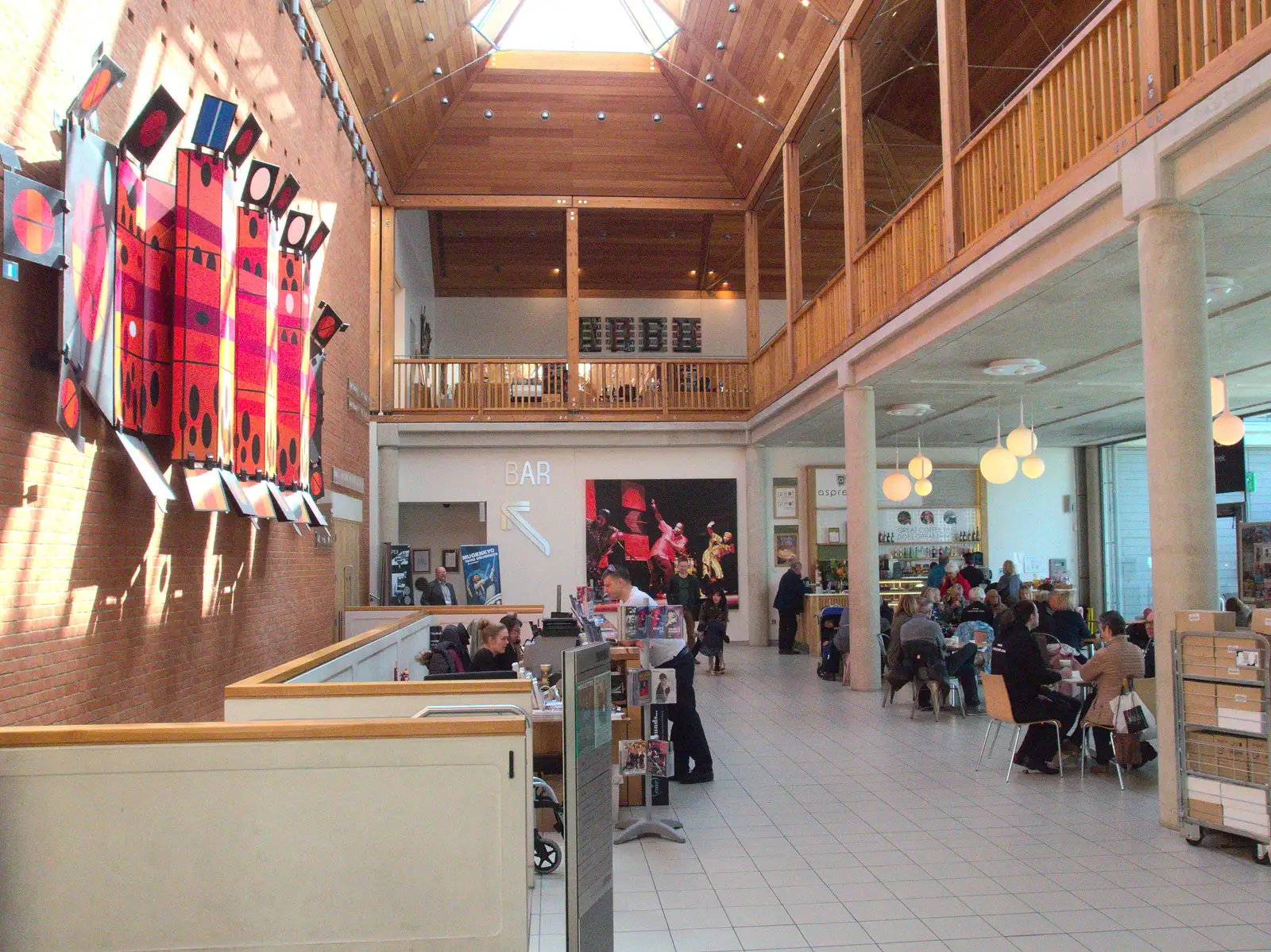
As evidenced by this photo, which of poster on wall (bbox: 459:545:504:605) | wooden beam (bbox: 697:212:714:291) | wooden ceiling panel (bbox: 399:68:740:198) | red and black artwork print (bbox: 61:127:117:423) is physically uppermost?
wooden ceiling panel (bbox: 399:68:740:198)

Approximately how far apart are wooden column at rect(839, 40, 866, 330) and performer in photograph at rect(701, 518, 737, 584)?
21.7 feet

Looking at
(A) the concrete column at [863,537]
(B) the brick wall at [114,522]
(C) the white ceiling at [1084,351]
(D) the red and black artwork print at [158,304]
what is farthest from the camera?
(A) the concrete column at [863,537]

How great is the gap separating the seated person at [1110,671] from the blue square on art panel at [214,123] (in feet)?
22.6

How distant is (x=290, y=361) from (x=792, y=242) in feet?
26.5

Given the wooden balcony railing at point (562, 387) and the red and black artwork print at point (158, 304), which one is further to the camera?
the wooden balcony railing at point (562, 387)

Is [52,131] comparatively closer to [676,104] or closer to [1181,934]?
[1181,934]

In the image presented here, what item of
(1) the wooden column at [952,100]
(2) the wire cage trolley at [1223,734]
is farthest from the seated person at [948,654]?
(2) the wire cage trolley at [1223,734]

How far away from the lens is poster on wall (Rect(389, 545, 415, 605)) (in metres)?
14.9

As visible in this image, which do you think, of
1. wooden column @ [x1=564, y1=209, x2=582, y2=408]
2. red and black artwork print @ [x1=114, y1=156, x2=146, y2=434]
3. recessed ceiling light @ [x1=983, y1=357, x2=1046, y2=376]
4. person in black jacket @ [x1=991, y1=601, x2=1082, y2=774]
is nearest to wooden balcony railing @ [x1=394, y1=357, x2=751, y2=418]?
wooden column @ [x1=564, y1=209, x2=582, y2=408]

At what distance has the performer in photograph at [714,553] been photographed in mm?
17375

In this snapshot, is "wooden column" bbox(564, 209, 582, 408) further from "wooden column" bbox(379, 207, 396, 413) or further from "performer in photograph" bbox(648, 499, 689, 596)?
"wooden column" bbox(379, 207, 396, 413)

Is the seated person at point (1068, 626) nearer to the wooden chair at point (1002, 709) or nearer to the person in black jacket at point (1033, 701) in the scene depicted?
the wooden chair at point (1002, 709)

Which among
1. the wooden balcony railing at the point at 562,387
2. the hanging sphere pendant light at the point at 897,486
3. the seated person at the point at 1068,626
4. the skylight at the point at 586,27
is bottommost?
the seated person at the point at 1068,626

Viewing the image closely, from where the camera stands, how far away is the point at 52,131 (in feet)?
16.8
